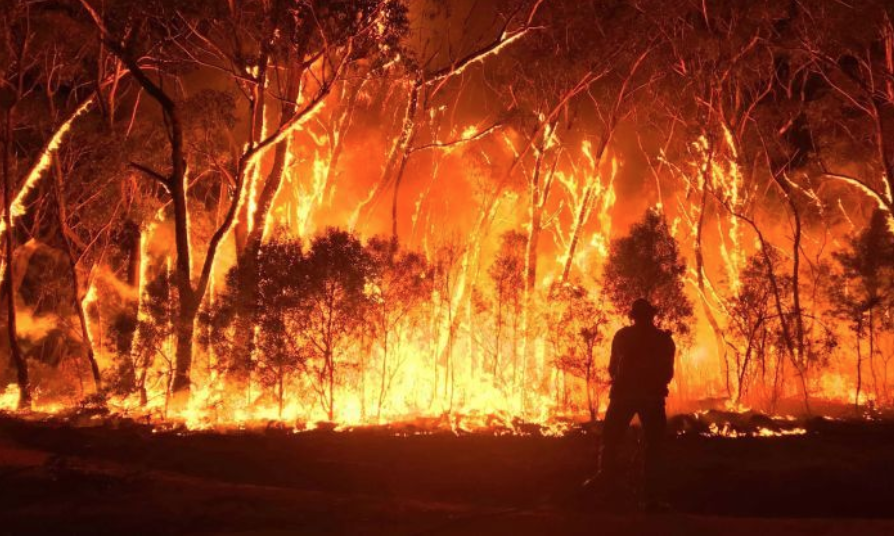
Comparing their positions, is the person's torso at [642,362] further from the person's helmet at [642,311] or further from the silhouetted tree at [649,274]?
the silhouetted tree at [649,274]

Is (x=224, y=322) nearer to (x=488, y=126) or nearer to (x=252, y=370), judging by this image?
(x=252, y=370)

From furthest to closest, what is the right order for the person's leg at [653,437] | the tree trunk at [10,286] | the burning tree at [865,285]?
the tree trunk at [10,286]
the burning tree at [865,285]
the person's leg at [653,437]

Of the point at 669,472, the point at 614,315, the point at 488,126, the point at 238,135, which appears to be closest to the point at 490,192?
the point at 488,126

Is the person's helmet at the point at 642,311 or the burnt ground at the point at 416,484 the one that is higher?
the person's helmet at the point at 642,311

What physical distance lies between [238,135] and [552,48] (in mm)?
9083

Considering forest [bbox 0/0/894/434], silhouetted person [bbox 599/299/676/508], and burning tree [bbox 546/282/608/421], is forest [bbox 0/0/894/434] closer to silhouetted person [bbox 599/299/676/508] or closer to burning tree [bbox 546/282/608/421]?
burning tree [bbox 546/282/608/421]

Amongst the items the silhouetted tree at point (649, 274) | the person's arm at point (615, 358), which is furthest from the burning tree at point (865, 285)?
the person's arm at point (615, 358)

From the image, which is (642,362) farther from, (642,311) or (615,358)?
(642,311)

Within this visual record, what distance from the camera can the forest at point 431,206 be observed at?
14734mm

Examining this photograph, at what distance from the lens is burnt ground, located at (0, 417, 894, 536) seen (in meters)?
7.68

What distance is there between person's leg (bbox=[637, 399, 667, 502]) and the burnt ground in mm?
374

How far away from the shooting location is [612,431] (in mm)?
8477

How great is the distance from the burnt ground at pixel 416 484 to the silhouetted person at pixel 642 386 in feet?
1.93

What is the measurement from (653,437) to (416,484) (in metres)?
3.06
